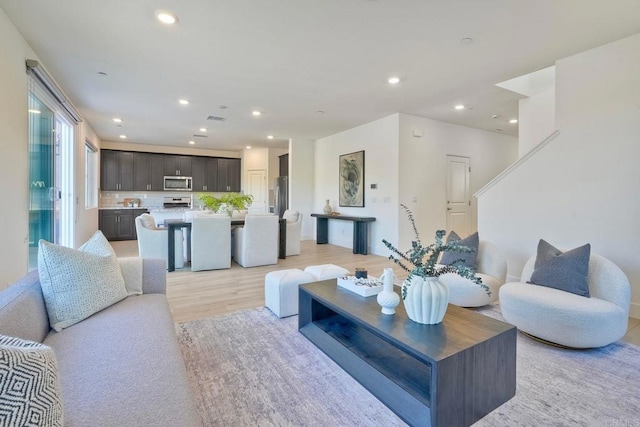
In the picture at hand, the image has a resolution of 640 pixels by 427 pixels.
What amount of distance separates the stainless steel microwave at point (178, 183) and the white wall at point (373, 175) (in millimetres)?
4250

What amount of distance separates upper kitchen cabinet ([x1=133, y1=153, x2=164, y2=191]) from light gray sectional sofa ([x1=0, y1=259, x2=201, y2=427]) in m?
7.67

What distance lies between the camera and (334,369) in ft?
6.44

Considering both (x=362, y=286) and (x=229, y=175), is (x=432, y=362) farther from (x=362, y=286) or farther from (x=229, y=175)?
(x=229, y=175)

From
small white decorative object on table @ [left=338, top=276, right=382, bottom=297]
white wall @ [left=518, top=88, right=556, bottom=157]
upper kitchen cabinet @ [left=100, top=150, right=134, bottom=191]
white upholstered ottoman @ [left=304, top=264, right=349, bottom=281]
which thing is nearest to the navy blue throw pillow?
small white decorative object on table @ [left=338, top=276, right=382, bottom=297]

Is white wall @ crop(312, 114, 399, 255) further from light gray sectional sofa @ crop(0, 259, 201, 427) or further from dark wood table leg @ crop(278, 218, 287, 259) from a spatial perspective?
light gray sectional sofa @ crop(0, 259, 201, 427)

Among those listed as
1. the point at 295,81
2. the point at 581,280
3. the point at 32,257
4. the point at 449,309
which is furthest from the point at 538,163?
the point at 32,257

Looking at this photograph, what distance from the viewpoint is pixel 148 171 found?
28.2 feet

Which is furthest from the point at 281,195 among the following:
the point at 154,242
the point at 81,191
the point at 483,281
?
the point at 483,281

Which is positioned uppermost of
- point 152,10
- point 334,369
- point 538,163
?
point 152,10

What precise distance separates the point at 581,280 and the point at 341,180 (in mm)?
5066

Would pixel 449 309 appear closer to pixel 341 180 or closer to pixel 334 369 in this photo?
pixel 334 369

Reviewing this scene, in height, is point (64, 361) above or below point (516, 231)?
below

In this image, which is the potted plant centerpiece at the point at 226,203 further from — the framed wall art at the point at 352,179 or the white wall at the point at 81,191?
the framed wall art at the point at 352,179

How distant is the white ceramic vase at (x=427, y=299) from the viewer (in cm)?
165
